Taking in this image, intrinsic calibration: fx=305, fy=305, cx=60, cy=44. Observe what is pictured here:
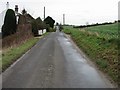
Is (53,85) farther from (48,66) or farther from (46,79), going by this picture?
(48,66)

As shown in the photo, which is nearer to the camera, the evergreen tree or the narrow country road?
the narrow country road

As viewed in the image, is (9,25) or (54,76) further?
(9,25)

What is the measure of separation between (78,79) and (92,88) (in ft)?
5.50

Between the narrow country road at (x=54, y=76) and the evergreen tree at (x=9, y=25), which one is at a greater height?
the evergreen tree at (x=9, y=25)

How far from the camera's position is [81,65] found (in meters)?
15.7

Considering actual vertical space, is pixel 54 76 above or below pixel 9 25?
below

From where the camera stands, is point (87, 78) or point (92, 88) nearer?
point (92, 88)

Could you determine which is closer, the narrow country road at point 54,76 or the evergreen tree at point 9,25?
the narrow country road at point 54,76

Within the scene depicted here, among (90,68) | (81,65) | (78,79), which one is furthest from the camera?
(81,65)

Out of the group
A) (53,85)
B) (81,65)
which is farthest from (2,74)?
(81,65)

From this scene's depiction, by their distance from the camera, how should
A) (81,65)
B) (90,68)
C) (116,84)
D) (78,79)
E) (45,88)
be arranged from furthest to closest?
1. (81,65)
2. (90,68)
3. (78,79)
4. (116,84)
5. (45,88)

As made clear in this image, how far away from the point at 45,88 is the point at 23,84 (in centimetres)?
110

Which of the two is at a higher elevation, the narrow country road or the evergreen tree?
the evergreen tree

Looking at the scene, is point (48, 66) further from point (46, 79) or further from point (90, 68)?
point (46, 79)
